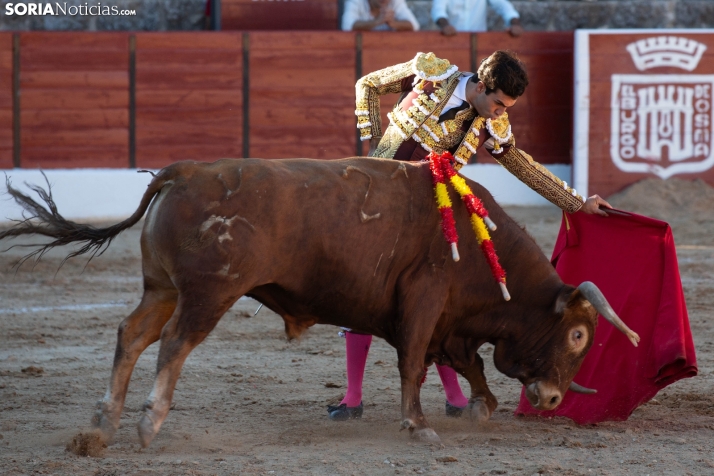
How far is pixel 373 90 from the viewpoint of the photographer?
3.71 m

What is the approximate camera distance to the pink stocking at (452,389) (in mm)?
3697

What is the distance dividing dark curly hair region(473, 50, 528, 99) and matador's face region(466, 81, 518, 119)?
26mm

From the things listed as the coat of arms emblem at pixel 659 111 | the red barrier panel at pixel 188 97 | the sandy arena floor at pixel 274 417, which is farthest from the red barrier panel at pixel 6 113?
the coat of arms emblem at pixel 659 111

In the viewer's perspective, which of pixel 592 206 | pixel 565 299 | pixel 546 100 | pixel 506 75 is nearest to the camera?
pixel 506 75

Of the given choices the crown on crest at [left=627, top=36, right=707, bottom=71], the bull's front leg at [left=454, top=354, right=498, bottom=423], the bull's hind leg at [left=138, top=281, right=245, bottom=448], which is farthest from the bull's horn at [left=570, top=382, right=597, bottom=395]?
the crown on crest at [left=627, top=36, right=707, bottom=71]

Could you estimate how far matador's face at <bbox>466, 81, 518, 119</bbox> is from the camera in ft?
11.0

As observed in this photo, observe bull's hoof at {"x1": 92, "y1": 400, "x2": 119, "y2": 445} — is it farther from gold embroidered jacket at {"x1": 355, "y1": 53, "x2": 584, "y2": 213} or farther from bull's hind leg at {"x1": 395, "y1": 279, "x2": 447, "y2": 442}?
gold embroidered jacket at {"x1": 355, "y1": 53, "x2": 584, "y2": 213}

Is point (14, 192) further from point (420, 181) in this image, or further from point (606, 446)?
point (606, 446)

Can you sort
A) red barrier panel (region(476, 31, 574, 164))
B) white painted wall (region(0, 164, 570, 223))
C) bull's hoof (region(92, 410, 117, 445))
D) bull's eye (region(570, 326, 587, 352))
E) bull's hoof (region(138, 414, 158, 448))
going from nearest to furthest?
bull's hoof (region(138, 414, 158, 448)), bull's hoof (region(92, 410, 117, 445)), bull's eye (region(570, 326, 587, 352)), white painted wall (region(0, 164, 570, 223)), red barrier panel (region(476, 31, 574, 164))

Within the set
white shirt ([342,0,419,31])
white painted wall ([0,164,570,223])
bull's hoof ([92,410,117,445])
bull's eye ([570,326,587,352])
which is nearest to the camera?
bull's hoof ([92,410,117,445])

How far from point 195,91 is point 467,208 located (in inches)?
227

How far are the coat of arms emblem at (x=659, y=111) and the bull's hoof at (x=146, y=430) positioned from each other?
22.0 ft

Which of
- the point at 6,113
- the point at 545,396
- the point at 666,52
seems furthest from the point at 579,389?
the point at 6,113

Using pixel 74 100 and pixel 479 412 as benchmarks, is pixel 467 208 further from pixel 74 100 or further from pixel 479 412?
pixel 74 100
